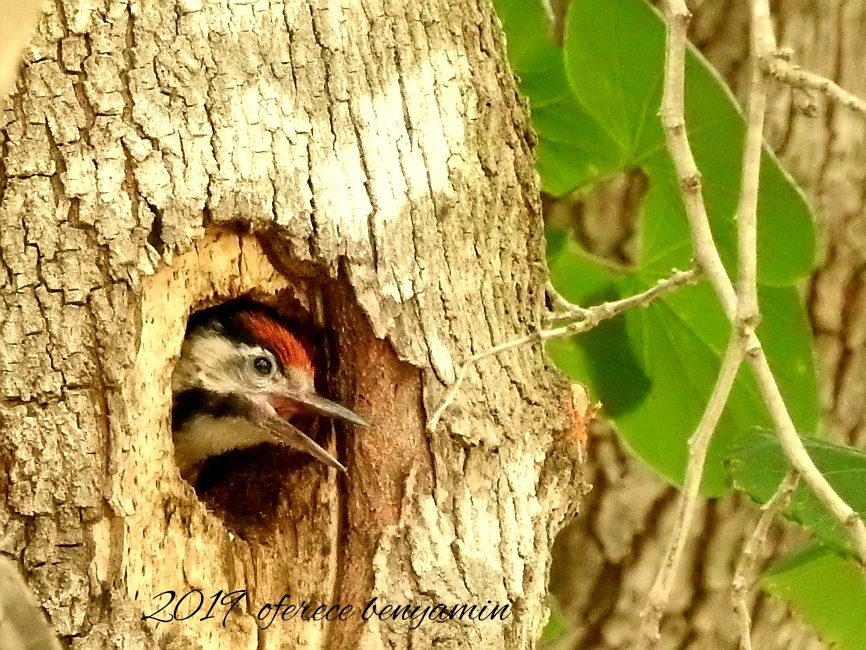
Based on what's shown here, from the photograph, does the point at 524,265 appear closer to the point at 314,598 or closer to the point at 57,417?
the point at 314,598

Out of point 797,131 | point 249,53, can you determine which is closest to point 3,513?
point 249,53

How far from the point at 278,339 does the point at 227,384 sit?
0.18 m

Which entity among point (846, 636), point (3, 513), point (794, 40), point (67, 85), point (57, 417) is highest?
point (794, 40)

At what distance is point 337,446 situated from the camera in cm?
146

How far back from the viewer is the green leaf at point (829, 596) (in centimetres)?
154

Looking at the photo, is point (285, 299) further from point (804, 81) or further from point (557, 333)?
point (804, 81)

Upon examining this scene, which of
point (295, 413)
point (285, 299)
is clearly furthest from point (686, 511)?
point (295, 413)

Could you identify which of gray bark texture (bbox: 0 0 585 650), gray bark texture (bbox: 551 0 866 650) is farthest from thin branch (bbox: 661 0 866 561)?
gray bark texture (bbox: 551 0 866 650)

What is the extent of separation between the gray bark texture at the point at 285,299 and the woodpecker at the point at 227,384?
0.71 ft

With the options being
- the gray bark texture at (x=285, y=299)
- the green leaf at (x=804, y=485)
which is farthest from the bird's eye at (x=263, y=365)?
the green leaf at (x=804, y=485)

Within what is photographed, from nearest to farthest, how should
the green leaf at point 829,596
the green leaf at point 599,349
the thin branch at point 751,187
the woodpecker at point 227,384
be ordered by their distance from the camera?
1. the thin branch at point 751,187
2. the green leaf at point 829,596
3. the woodpecker at point 227,384
4. the green leaf at point 599,349

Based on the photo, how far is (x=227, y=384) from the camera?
1774mm

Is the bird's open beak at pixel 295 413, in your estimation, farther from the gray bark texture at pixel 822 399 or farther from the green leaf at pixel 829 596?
the gray bark texture at pixel 822 399

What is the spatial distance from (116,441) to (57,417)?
7 centimetres
